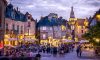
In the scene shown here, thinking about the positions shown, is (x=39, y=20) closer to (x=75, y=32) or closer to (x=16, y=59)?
(x=75, y=32)

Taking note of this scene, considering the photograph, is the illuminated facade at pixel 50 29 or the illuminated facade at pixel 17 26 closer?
the illuminated facade at pixel 17 26

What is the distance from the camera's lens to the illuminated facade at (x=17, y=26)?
254 ft

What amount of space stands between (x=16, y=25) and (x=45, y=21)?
38555mm

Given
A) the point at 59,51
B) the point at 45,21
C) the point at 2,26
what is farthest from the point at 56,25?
the point at 2,26

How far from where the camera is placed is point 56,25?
129 m

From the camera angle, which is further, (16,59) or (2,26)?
(2,26)

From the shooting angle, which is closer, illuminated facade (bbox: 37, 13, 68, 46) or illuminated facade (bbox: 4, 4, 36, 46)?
illuminated facade (bbox: 4, 4, 36, 46)

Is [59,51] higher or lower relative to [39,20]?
lower

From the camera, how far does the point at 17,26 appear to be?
9206 cm

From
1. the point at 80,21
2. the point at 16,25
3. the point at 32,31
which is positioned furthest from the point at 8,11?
the point at 80,21

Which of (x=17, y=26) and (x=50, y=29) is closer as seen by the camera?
(x=17, y=26)

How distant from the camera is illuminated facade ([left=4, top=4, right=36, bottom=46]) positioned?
77275 mm

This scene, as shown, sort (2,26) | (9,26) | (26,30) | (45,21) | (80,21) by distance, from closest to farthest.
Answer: (2,26) < (9,26) < (26,30) < (45,21) < (80,21)

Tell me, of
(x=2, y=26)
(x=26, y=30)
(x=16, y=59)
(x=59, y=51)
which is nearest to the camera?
(x=16, y=59)
